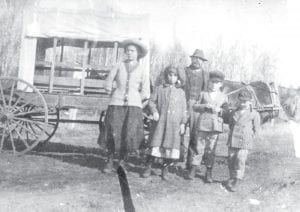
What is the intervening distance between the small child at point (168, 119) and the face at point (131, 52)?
52 centimetres

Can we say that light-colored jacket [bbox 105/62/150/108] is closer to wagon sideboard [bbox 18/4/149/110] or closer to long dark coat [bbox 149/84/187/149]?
long dark coat [bbox 149/84/187/149]

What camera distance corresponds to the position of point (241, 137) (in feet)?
17.4

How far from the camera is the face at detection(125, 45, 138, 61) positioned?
564 centimetres

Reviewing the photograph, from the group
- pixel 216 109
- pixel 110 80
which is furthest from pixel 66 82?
pixel 216 109

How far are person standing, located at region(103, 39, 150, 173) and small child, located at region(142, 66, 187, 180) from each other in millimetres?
252

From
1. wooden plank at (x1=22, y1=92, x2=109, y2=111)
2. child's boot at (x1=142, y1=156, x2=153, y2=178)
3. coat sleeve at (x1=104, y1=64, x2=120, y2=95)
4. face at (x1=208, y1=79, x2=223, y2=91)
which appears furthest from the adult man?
wooden plank at (x1=22, y1=92, x2=109, y2=111)

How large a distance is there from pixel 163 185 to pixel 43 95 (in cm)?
274

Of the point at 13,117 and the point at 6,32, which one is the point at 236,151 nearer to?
the point at 13,117

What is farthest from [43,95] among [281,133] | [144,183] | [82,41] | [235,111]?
[281,133]

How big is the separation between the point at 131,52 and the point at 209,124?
155 centimetres

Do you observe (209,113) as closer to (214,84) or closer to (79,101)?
(214,84)

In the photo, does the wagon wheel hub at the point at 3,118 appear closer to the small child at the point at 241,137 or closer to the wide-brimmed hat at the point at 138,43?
the wide-brimmed hat at the point at 138,43

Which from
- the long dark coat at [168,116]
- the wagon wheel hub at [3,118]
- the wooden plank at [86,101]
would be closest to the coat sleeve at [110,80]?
the long dark coat at [168,116]

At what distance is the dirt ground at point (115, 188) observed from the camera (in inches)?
174
